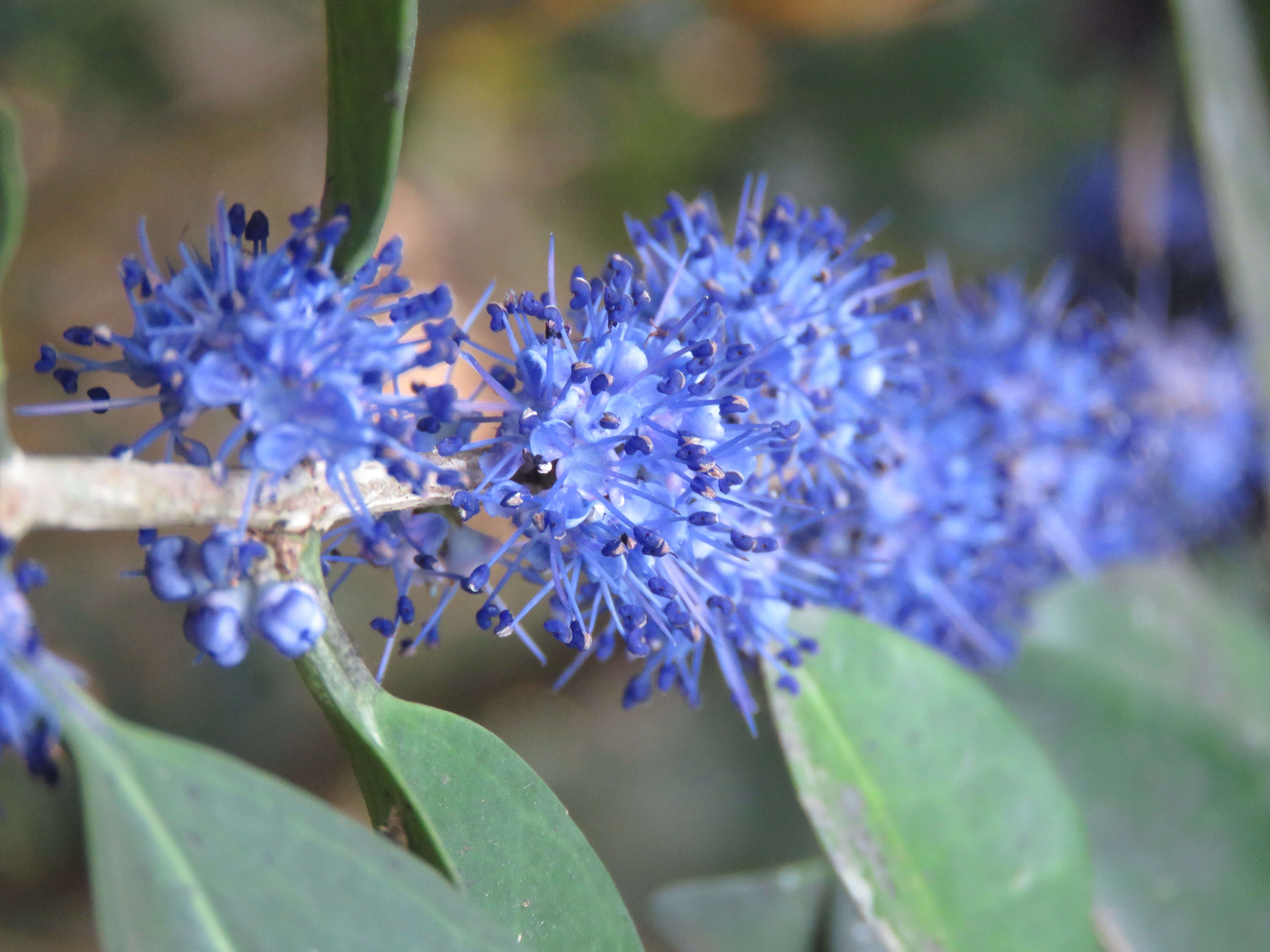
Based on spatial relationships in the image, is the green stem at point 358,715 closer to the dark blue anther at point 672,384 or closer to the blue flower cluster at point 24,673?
the blue flower cluster at point 24,673

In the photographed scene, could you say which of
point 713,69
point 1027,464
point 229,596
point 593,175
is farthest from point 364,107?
point 713,69

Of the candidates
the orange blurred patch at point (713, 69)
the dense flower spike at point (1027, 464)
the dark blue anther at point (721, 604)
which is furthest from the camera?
the orange blurred patch at point (713, 69)

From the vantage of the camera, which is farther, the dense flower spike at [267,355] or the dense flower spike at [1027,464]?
the dense flower spike at [1027,464]

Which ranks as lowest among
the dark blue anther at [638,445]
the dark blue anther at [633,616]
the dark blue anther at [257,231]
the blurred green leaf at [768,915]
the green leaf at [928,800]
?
the blurred green leaf at [768,915]

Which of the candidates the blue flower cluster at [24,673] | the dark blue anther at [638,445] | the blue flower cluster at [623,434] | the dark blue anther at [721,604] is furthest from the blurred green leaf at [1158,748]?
the blue flower cluster at [24,673]

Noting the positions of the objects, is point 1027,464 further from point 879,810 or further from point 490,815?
point 490,815

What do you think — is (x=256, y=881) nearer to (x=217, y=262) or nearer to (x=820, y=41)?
(x=217, y=262)

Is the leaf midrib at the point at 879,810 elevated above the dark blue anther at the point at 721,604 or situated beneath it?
situated beneath

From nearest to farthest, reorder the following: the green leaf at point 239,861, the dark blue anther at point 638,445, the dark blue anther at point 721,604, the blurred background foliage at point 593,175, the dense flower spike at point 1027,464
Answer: the green leaf at point 239,861 < the dark blue anther at point 638,445 < the dark blue anther at point 721,604 < the dense flower spike at point 1027,464 < the blurred background foliage at point 593,175
